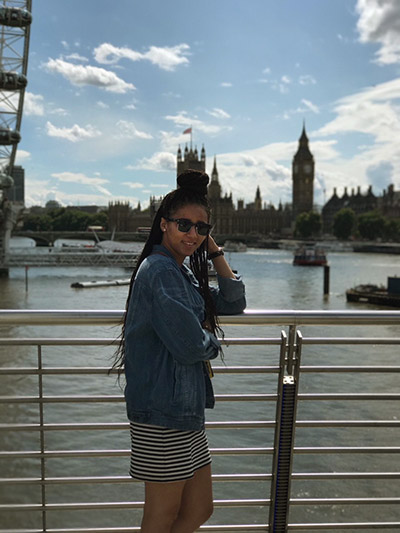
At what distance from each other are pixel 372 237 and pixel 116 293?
2429 inches

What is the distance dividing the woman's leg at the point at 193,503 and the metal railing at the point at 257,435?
1.05 feet

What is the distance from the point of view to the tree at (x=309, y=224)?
8969 centimetres

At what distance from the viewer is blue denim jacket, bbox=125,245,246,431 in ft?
4.31

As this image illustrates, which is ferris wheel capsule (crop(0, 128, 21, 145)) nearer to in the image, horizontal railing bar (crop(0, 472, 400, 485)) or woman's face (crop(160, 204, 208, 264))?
horizontal railing bar (crop(0, 472, 400, 485))

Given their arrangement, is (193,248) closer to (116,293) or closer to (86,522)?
(86,522)

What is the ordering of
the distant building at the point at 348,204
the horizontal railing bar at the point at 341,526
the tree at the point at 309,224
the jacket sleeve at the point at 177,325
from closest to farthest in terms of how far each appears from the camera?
the jacket sleeve at the point at 177,325 → the horizontal railing bar at the point at 341,526 → the tree at the point at 309,224 → the distant building at the point at 348,204

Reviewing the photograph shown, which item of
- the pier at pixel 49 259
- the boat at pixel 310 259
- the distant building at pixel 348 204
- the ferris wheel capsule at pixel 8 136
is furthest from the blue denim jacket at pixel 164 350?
the distant building at pixel 348 204

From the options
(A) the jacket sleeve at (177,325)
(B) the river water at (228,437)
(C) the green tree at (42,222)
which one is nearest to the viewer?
(A) the jacket sleeve at (177,325)

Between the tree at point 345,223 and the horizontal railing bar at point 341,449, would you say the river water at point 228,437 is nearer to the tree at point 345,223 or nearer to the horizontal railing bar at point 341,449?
the horizontal railing bar at point 341,449

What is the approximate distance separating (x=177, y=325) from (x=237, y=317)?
441 millimetres

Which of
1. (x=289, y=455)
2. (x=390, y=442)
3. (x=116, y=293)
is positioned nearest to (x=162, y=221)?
(x=289, y=455)

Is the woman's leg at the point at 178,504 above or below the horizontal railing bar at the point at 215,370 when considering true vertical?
below

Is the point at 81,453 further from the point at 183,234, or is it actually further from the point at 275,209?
the point at 275,209

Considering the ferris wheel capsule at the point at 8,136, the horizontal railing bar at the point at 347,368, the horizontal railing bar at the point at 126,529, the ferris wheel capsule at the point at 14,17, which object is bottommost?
the horizontal railing bar at the point at 126,529
